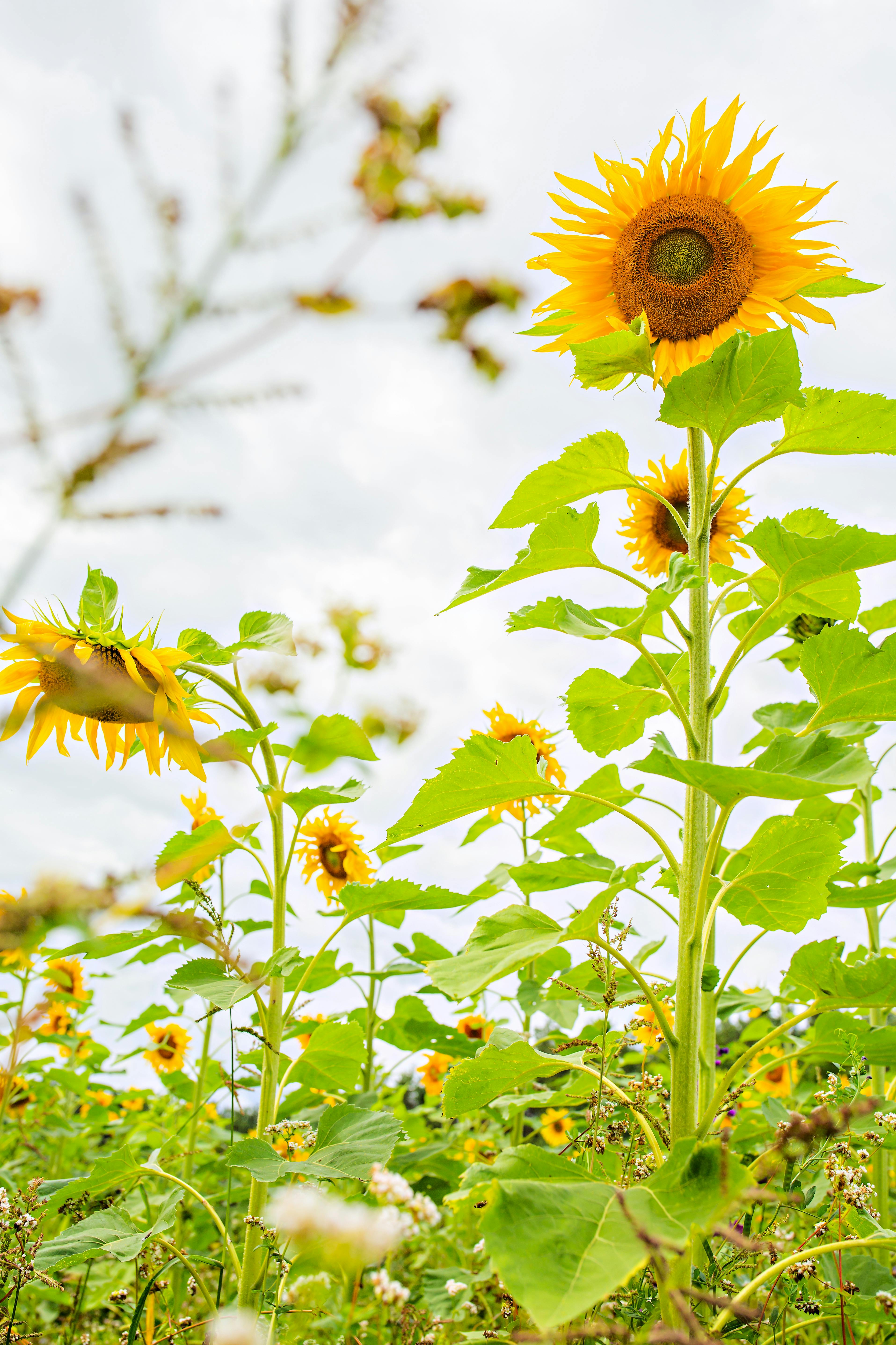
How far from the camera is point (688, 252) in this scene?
1820 mm

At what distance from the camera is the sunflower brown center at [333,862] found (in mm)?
2828

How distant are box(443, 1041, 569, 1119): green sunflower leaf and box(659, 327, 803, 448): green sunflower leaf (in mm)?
1072

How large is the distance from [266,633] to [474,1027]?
207cm

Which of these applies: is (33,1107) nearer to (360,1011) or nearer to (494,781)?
(360,1011)

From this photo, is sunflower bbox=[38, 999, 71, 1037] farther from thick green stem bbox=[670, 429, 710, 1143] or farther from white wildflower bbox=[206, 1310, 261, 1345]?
thick green stem bbox=[670, 429, 710, 1143]

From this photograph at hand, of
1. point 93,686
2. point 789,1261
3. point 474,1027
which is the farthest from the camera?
point 474,1027

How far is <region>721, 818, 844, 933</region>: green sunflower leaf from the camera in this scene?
4.19 ft

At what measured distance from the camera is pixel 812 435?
1.49 metres

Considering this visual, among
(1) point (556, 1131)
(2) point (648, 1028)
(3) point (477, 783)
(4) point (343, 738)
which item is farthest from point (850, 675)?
(1) point (556, 1131)

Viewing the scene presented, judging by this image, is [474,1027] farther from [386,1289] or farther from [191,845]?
[386,1289]

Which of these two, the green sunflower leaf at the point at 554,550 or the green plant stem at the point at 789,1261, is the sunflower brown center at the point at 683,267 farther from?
the green plant stem at the point at 789,1261

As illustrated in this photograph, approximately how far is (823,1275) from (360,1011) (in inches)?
52.7

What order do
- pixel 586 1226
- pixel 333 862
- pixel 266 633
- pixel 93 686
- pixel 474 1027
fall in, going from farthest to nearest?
pixel 474 1027, pixel 333 862, pixel 266 633, pixel 93 686, pixel 586 1226

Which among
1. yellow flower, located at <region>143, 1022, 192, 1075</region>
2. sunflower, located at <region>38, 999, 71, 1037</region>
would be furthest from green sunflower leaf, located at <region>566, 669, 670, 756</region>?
yellow flower, located at <region>143, 1022, 192, 1075</region>
